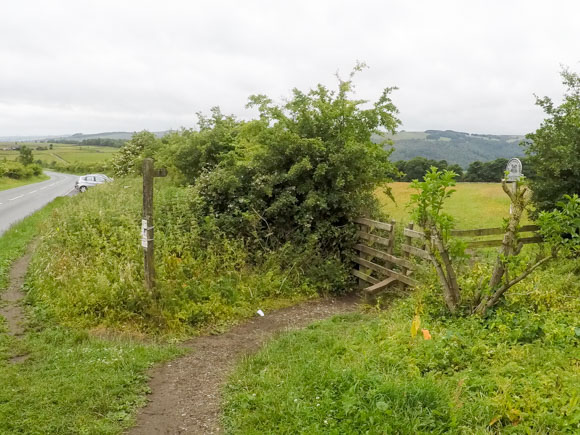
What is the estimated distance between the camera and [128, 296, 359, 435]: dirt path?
4418 millimetres

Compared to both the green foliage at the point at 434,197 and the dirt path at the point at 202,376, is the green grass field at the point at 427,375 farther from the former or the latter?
the green foliage at the point at 434,197

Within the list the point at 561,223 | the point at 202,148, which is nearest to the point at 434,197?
the point at 561,223

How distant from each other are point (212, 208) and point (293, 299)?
298 cm

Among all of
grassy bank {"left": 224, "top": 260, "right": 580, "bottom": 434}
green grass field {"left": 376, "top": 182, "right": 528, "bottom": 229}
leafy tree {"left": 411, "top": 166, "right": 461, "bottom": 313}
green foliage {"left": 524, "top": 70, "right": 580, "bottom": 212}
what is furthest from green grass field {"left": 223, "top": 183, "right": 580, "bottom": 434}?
green grass field {"left": 376, "top": 182, "right": 528, "bottom": 229}

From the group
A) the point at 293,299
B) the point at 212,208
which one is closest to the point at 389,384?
the point at 293,299

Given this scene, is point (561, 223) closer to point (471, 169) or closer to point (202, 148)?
point (202, 148)

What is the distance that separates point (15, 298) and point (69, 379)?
14.2 feet

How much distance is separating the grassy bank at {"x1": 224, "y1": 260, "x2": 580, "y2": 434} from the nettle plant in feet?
1.06

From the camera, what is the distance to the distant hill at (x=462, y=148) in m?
79.1

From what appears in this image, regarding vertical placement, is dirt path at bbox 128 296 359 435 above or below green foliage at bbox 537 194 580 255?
below

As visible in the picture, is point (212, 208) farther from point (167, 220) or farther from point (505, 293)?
point (505, 293)

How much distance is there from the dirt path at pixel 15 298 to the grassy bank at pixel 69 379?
16 cm

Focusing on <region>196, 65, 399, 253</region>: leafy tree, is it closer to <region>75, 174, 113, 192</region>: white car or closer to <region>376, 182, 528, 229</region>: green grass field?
<region>376, 182, 528, 229</region>: green grass field

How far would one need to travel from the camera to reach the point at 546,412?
3586 millimetres
